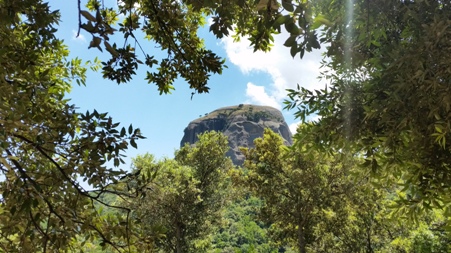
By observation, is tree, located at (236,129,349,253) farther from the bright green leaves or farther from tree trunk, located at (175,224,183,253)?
the bright green leaves

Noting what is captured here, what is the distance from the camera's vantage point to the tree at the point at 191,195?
66.9ft

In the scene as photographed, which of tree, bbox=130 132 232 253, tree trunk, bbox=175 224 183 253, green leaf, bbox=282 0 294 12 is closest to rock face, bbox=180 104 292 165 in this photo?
tree, bbox=130 132 232 253

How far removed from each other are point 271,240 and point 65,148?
1789 cm

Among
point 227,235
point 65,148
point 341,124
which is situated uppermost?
point 227,235

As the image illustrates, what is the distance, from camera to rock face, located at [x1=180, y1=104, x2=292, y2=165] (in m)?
135

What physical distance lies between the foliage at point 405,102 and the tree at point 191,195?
1615 centimetres

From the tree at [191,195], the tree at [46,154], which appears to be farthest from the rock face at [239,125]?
the tree at [46,154]

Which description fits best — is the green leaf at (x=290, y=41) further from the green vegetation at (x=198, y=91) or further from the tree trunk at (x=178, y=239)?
the tree trunk at (x=178, y=239)

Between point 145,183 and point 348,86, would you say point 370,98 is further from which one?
point 145,183

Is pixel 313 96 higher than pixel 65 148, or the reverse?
pixel 313 96

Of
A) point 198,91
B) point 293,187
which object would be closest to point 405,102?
point 198,91

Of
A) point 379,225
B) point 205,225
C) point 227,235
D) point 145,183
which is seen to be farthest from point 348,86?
point 227,235

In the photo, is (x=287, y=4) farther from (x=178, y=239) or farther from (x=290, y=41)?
(x=178, y=239)

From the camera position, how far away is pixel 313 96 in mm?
4320
